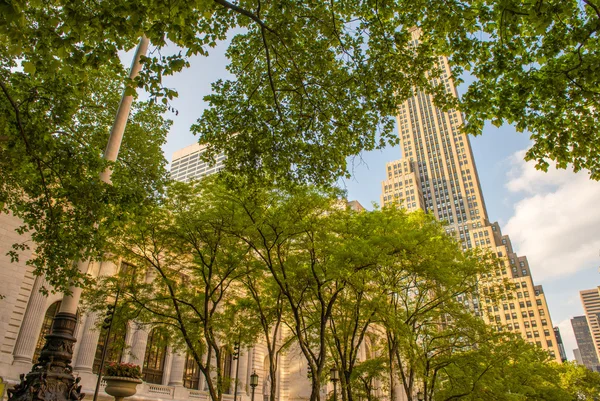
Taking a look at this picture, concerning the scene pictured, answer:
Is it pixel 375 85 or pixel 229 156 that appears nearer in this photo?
pixel 375 85

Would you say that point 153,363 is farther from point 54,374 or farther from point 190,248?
point 54,374

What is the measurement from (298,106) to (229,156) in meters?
2.51

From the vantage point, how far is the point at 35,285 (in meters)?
23.7

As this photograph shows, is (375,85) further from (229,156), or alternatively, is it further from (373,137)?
(229,156)

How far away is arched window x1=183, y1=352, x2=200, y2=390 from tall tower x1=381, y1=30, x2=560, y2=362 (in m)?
89.9

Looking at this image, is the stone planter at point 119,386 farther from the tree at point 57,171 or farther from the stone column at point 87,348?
the tree at point 57,171

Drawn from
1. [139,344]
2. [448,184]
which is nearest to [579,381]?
[139,344]

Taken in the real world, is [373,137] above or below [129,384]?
above

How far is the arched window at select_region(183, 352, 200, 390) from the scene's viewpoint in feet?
109

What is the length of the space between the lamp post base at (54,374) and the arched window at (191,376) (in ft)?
92.0

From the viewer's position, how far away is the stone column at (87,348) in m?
24.6

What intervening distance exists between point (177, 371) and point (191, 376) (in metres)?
2.80

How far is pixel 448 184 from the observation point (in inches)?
5487

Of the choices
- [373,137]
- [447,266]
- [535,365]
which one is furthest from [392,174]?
[373,137]
